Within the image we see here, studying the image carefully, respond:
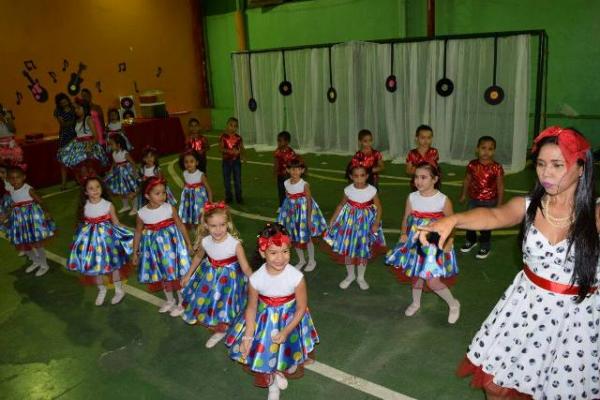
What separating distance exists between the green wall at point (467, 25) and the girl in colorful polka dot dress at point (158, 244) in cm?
956

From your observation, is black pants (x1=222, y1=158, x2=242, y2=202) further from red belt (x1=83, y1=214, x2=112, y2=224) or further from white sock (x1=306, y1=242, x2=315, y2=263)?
red belt (x1=83, y1=214, x2=112, y2=224)

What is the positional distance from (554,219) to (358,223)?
111 inches

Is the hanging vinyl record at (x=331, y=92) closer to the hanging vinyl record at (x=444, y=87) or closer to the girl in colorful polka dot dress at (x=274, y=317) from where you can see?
the hanging vinyl record at (x=444, y=87)

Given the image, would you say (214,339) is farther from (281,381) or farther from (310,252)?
(310,252)

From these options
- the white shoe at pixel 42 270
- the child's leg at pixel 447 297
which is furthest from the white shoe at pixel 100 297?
the child's leg at pixel 447 297

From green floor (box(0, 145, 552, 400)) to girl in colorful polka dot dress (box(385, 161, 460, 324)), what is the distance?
40 cm

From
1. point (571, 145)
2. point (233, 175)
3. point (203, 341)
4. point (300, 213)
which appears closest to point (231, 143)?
point (233, 175)

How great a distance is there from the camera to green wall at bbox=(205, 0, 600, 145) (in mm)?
10945

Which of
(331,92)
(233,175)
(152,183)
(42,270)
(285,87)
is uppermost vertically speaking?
(285,87)

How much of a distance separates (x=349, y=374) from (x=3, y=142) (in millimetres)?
9029

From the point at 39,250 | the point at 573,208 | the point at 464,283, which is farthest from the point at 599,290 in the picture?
the point at 39,250

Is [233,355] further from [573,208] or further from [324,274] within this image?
[324,274]

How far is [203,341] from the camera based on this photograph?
16.1 ft

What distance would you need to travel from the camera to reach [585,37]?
1081 centimetres
